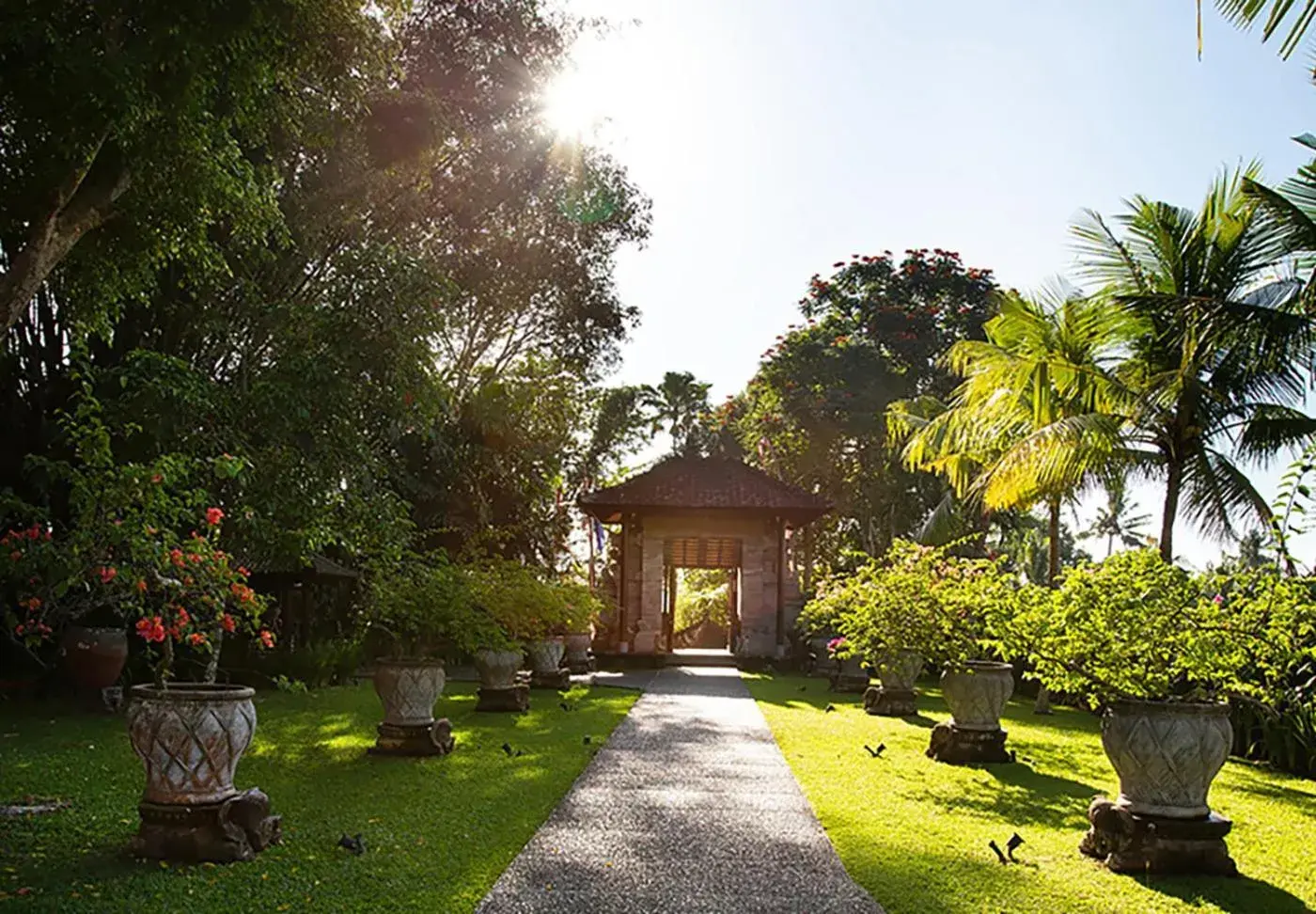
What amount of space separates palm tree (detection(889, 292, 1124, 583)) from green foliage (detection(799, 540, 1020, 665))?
1527 millimetres

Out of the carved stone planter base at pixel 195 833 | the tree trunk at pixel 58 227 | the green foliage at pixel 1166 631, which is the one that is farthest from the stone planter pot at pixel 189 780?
the green foliage at pixel 1166 631

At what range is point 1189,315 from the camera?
10.8m

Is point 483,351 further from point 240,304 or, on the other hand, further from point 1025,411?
point 1025,411

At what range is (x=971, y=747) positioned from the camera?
9.31 m

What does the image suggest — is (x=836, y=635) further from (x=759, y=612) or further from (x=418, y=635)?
(x=418, y=635)

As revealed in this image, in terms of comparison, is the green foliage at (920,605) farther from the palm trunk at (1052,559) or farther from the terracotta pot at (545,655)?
the terracotta pot at (545,655)

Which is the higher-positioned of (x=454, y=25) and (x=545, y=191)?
(x=454, y=25)

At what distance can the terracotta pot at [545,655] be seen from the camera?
1528 centimetres

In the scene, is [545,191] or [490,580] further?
[545,191]

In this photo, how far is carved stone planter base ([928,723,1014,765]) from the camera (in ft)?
30.6

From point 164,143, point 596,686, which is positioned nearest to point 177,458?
point 164,143

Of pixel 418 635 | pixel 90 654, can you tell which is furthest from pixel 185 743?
pixel 90 654

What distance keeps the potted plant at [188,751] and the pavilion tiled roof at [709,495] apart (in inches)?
633

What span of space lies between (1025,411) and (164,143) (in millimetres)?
11016
